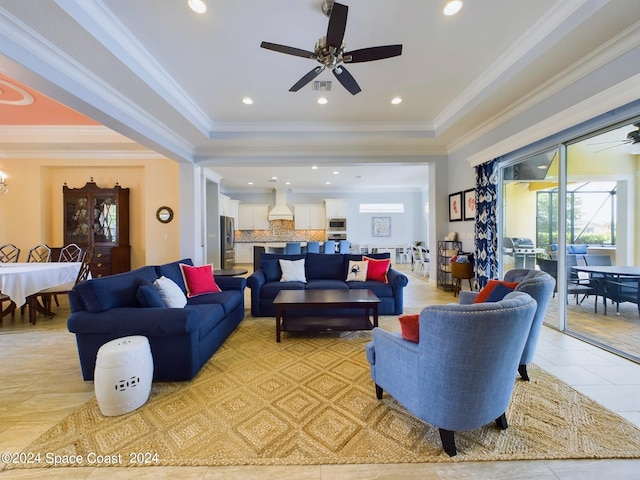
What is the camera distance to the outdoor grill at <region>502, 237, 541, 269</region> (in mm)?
4093

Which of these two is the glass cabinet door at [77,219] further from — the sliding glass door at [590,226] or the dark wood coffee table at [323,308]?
the sliding glass door at [590,226]

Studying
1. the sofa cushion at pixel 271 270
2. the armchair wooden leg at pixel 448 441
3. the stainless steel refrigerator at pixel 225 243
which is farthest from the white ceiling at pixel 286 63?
the stainless steel refrigerator at pixel 225 243

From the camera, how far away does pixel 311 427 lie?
1.77m

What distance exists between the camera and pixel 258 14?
250 centimetres

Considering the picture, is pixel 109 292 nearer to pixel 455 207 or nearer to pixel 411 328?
pixel 411 328

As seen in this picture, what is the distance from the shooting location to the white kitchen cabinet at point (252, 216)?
10.4m

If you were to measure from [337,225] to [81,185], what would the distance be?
7.37 m

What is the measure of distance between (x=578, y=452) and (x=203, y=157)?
6392mm

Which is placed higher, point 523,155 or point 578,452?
point 523,155

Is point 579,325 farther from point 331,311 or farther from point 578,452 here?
point 331,311

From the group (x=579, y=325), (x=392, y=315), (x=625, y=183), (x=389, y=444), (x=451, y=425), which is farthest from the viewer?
(x=392, y=315)

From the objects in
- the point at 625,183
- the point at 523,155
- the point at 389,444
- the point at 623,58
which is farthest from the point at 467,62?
the point at 389,444

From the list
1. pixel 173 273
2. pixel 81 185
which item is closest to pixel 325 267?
pixel 173 273

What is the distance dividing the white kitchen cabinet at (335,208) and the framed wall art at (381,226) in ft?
4.11
